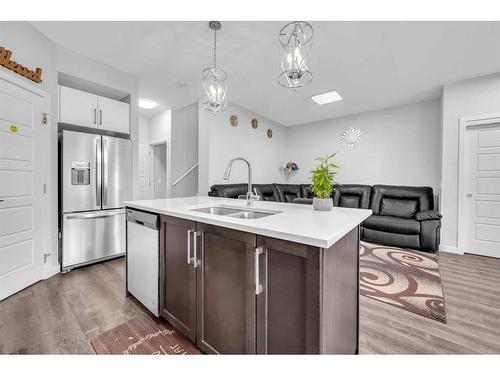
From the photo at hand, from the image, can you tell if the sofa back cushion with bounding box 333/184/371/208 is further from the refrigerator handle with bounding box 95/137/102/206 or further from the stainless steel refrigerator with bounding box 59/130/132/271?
the refrigerator handle with bounding box 95/137/102/206

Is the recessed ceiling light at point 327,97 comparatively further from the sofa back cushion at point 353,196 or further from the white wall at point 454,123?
the sofa back cushion at point 353,196

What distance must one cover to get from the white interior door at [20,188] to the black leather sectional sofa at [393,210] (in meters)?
2.30

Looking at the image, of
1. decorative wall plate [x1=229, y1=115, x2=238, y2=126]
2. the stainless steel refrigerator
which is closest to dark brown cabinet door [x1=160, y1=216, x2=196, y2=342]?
the stainless steel refrigerator

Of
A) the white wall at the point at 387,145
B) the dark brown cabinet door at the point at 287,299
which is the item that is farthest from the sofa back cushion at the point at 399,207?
the dark brown cabinet door at the point at 287,299

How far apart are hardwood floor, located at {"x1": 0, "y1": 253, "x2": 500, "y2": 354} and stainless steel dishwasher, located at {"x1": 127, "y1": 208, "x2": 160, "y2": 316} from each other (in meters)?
0.19

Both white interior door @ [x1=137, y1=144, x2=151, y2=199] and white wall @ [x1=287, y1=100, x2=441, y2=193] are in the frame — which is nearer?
white wall @ [x1=287, y1=100, x2=441, y2=193]

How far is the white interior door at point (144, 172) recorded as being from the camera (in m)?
5.42

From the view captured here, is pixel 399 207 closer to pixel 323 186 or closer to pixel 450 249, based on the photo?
pixel 450 249

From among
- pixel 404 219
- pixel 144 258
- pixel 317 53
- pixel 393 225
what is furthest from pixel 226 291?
pixel 404 219

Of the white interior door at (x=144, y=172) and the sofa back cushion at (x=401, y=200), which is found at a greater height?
the white interior door at (x=144, y=172)

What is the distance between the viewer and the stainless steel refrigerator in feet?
8.66
